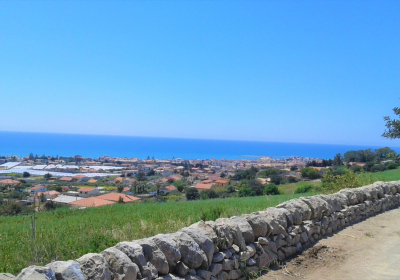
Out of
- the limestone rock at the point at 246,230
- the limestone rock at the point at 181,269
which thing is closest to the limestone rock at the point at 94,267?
the limestone rock at the point at 181,269

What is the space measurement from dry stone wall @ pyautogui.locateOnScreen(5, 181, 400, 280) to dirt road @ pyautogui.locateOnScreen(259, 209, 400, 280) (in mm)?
268

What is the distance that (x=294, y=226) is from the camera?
6.55m

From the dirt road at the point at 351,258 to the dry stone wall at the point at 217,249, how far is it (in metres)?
0.27

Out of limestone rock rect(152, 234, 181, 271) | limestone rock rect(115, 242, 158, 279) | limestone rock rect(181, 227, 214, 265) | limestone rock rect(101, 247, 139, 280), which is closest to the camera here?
limestone rock rect(101, 247, 139, 280)

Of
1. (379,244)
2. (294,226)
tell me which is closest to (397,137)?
(379,244)

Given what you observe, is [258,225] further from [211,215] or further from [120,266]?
[120,266]

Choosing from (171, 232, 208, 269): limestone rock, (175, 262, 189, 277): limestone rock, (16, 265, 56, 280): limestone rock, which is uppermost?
(16, 265, 56, 280): limestone rock

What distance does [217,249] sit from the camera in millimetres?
4746

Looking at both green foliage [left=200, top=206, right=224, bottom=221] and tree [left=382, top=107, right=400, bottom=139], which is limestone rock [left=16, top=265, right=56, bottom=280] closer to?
green foliage [left=200, top=206, right=224, bottom=221]

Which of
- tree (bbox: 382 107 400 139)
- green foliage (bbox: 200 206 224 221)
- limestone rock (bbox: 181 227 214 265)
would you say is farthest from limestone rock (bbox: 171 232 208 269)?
tree (bbox: 382 107 400 139)

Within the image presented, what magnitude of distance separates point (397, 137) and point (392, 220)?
5.37 meters

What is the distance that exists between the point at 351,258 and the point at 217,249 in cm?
320

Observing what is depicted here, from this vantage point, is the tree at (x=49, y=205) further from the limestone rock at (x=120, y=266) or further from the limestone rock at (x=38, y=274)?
the limestone rock at (x=38, y=274)

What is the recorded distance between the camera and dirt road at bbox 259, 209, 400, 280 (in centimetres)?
534
